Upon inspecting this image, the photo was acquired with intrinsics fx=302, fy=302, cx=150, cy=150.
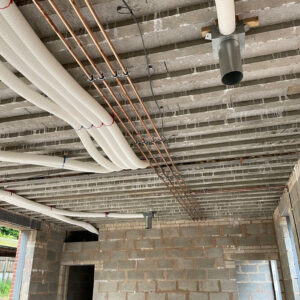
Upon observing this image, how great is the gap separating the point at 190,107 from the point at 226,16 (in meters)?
1.14

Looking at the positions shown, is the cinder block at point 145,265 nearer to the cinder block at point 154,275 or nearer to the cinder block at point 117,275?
the cinder block at point 154,275

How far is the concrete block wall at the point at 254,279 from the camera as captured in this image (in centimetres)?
691

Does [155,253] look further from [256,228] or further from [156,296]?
[256,228]

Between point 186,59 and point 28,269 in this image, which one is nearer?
point 186,59

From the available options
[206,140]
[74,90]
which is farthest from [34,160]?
[206,140]

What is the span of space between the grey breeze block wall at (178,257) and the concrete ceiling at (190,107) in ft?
6.10

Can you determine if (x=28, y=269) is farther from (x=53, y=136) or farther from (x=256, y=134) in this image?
(x=256, y=134)

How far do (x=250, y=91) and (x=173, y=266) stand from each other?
498 cm

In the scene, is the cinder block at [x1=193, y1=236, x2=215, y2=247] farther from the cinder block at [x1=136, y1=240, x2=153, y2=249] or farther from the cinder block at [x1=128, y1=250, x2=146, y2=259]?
the cinder block at [x1=128, y1=250, x2=146, y2=259]

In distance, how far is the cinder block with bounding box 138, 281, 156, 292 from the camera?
630cm

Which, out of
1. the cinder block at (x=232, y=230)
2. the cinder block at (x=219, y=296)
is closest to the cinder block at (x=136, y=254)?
the cinder block at (x=219, y=296)

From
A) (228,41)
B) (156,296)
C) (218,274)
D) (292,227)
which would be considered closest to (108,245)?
(156,296)

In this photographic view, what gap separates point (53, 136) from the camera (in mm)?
2988

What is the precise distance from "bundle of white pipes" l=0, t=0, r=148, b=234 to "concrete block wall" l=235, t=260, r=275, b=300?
503 cm
